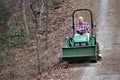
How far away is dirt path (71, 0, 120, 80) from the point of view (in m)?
12.3

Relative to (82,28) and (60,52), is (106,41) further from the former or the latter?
(82,28)

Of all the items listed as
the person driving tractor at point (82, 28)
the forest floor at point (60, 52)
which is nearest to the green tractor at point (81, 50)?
the person driving tractor at point (82, 28)

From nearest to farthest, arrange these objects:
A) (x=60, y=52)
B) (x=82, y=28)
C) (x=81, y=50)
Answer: (x=81, y=50), (x=82, y=28), (x=60, y=52)

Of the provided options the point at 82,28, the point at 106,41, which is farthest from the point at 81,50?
the point at 106,41

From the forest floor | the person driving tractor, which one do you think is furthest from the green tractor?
the forest floor

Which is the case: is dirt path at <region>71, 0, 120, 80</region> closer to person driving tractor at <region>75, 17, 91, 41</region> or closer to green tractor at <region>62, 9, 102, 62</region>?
green tractor at <region>62, 9, 102, 62</region>

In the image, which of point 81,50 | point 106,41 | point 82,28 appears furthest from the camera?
point 106,41

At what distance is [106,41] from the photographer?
55.2 feet

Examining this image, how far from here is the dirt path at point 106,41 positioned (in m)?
12.3

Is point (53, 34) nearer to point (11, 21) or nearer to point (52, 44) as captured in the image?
point (52, 44)

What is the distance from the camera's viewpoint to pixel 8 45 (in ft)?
78.4

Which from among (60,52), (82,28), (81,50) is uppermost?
(82,28)

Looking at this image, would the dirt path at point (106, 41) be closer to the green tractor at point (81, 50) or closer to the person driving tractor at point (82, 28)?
the green tractor at point (81, 50)

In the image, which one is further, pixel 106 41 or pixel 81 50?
pixel 106 41
